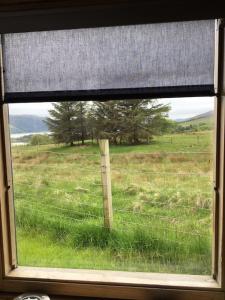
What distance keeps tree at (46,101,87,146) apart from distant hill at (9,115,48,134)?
1.5 inches

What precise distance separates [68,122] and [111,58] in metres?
0.33

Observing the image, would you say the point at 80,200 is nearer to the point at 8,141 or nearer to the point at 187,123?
the point at 8,141

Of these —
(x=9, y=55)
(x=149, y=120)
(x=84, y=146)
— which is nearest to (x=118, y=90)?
(x=149, y=120)

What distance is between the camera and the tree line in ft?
4.52

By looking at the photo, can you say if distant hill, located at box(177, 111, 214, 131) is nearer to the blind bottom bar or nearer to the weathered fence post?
the blind bottom bar

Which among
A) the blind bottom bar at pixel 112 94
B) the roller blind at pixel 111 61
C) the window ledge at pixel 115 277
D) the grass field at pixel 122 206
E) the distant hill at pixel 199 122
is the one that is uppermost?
the roller blind at pixel 111 61

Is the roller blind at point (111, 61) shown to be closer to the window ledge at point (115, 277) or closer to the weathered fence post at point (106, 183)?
the weathered fence post at point (106, 183)

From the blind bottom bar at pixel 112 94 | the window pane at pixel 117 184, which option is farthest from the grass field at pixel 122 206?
the blind bottom bar at pixel 112 94

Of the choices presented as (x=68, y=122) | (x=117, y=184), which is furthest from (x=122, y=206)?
(x=68, y=122)

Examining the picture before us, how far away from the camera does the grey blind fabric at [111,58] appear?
4.17ft

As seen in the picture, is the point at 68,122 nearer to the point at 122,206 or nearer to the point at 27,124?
the point at 27,124

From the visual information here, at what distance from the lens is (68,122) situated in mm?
1426

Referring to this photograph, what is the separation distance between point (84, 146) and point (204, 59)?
611 mm

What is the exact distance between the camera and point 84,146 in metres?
1.43
